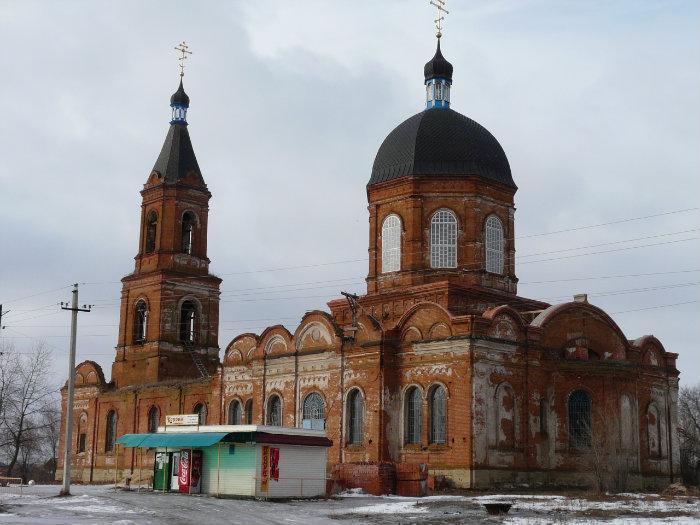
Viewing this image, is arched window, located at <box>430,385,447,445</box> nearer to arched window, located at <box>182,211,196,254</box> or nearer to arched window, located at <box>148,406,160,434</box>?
arched window, located at <box>148,406,160,434</box>

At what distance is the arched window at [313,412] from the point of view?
42344 mm

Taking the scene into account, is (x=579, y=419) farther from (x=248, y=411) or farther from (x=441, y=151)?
(x=248, y=411)

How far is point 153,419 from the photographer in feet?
175

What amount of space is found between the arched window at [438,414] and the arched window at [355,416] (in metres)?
3.49

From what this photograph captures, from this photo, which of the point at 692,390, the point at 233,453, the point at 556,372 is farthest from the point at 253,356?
the point at 692,390

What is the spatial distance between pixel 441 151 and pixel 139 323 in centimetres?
2171

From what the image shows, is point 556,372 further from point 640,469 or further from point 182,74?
point 182,74

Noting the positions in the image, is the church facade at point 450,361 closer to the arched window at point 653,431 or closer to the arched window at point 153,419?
the arched window at point 653,431

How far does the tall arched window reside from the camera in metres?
39.2

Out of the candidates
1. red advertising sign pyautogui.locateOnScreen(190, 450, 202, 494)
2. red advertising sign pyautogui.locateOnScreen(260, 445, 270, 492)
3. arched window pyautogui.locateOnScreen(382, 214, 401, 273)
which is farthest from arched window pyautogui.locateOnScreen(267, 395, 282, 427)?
red advertising sign pyautogui.locateOnScreen(260, 445, 270, 492)

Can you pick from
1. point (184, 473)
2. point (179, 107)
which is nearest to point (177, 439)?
point (184, 473)

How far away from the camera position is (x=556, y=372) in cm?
4025

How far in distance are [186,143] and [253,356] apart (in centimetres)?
1539

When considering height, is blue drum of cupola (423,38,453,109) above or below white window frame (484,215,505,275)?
above
